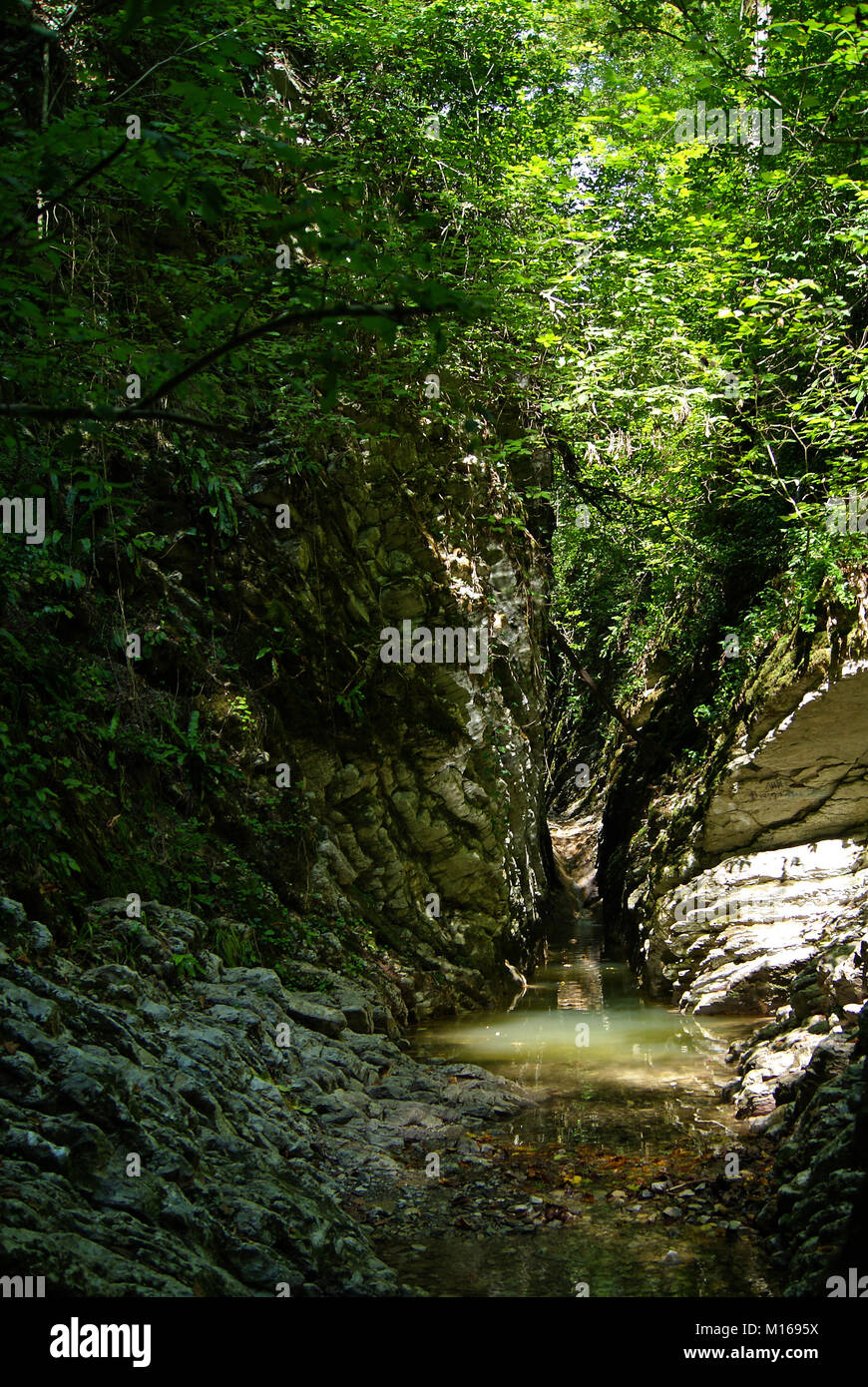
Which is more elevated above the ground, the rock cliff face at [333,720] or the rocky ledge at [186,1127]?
the rock cliff face at [333,720]

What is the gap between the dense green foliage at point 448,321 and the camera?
6793mm

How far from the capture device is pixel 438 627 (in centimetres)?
1250

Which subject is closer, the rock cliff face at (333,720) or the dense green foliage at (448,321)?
the dense green foliage at (448,321)

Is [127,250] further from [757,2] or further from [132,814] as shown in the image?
[757,2]

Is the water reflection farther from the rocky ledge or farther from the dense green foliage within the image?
the dense green foliage

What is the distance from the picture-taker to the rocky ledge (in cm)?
357

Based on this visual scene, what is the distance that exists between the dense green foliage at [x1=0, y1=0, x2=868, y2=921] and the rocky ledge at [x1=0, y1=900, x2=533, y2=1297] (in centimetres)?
105

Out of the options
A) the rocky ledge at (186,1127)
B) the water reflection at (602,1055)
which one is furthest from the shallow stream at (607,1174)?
the rocky ledge at (186,1127)

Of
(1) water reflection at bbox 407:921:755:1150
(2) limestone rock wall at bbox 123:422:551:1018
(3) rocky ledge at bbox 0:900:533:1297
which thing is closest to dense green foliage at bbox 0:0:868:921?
(2) limestone rock wall at bbox 123:422:551:1018

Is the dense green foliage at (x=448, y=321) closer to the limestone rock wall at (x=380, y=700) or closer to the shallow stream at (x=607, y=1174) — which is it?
the limestone rock wall at (x=380, y=700)

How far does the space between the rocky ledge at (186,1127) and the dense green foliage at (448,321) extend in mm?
1049

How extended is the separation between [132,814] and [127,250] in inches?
222
